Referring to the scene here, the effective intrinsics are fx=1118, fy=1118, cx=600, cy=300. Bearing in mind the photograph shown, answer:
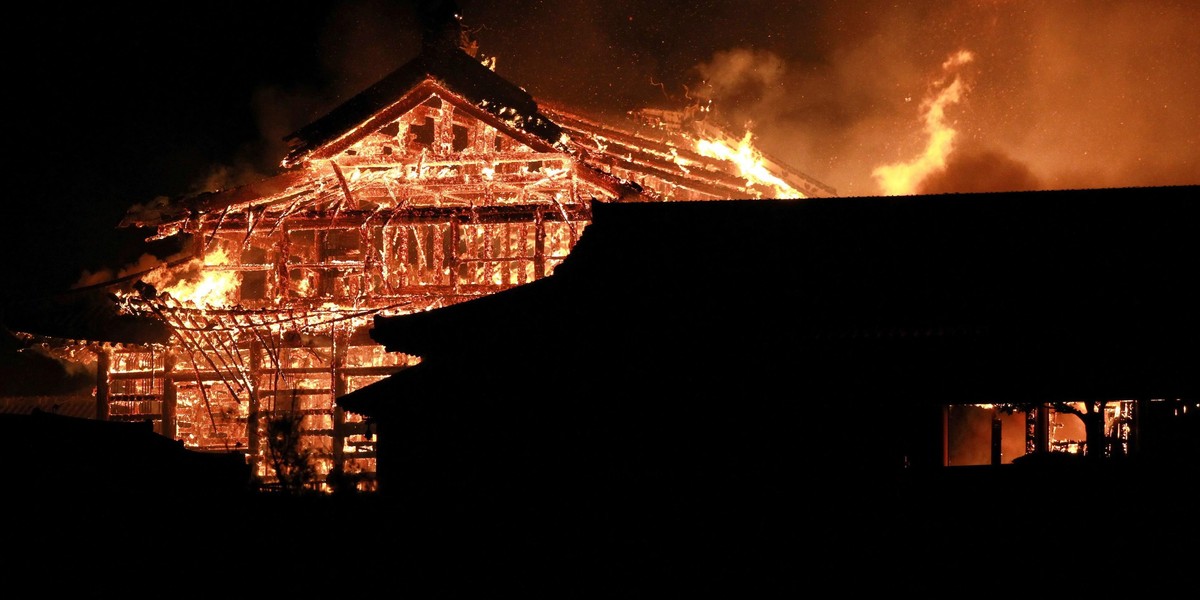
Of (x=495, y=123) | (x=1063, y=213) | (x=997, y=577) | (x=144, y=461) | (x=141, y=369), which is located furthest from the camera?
(x=141, y=369)

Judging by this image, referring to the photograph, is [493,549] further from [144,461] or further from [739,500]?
[144,461]

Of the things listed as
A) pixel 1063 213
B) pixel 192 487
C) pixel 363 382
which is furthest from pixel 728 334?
pixel 363 382

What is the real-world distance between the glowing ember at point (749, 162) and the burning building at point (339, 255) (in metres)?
4.72

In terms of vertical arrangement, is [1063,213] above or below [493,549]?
above

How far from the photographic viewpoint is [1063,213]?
649 inches

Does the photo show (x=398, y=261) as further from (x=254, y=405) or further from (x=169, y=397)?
(x=169, y=397)

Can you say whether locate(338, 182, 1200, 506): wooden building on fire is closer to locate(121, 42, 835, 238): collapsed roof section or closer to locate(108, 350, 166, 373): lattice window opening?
locate(121, 42, 835, 238): collapsed roof section

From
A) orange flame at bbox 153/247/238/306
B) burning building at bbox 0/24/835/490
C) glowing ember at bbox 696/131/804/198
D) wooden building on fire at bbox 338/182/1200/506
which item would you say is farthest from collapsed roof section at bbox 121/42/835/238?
wooden building on fire at bbox 338/182/1200/506

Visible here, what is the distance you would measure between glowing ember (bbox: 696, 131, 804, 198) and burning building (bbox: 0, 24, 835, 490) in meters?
4.72

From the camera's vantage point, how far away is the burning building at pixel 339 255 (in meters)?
21.5

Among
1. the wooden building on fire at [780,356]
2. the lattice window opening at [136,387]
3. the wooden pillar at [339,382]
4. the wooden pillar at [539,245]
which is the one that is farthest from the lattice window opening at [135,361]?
the wooden building on fire at [780,356]

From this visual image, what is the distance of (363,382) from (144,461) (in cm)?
827

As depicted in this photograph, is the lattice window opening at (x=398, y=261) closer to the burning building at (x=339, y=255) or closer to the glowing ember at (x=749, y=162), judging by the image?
the burning building at (x=339, y=255)

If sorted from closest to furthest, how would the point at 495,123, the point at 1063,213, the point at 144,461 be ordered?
the point at 144,461, the point at 1063,213, the point at 495,123
